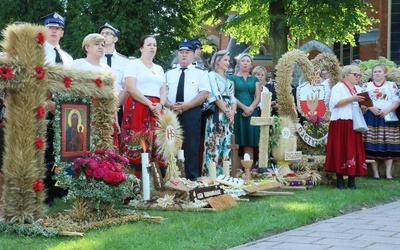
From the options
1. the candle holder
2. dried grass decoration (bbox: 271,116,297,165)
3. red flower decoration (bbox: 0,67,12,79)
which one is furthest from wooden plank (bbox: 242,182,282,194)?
red flower decoration (bbox: 0,67,12,79)

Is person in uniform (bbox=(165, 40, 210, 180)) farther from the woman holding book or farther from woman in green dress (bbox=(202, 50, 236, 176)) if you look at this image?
the woman holding book

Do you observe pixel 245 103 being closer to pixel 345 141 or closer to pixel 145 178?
pixel 345 141

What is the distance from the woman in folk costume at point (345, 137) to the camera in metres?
10.5

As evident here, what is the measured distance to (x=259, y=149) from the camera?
36.2 feet

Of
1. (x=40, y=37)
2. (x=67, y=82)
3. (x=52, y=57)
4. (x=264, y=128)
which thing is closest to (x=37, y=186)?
(x=67, y=82)

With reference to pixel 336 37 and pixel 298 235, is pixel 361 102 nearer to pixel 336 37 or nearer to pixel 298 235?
pixel 298 235

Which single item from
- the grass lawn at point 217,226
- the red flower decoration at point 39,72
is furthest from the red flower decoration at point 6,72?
the grass lawn at point 217,226

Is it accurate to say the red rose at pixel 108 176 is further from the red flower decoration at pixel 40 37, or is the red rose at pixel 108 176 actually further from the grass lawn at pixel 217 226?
the red flower decoration at pixel 40 37

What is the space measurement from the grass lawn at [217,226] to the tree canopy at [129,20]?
17.0 m

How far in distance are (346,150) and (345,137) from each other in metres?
0.19

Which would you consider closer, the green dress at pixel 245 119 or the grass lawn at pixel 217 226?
the grass lawn at pixel 217 226

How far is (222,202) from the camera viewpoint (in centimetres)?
819

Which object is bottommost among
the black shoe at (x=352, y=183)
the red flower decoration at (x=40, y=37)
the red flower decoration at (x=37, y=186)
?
the black shoe at (x=352, y=183)

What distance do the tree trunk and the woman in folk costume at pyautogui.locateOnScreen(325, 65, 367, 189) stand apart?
13.0 m
